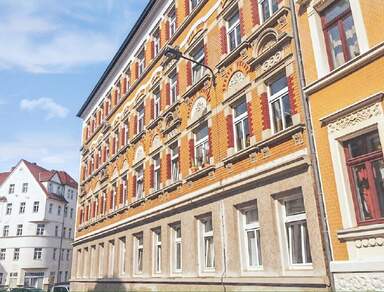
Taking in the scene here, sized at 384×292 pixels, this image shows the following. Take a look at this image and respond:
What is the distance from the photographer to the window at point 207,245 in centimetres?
1366

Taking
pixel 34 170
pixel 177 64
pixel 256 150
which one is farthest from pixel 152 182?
pixel 34 170

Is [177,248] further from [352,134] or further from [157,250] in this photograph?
[352,134]

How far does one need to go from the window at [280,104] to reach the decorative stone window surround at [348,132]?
182 centimetres

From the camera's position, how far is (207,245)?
46.0 ft

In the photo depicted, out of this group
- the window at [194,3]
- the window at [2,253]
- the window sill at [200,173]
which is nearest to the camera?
the window sill at [200,173]

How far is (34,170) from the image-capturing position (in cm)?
6003

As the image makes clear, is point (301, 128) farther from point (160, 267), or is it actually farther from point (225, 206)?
point (160, 267)

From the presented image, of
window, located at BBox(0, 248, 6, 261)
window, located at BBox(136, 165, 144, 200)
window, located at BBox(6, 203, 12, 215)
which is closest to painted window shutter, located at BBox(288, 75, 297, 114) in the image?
window, located at BBox(136, 165, 144, 200)

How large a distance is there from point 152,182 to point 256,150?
8.04 metres

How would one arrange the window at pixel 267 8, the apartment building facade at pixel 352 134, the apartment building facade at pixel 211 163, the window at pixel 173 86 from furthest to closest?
the window at pixel 173 86 < the window at pixel 267 8 < the apartment building facade at pixel 211 163 < the apartment building facade at pixel 352 134

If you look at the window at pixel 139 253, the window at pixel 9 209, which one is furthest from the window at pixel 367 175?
the window at pixel 9 209

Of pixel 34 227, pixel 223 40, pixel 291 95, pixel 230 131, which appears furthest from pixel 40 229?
pixel 291 95

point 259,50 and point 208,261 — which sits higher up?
point 259,50

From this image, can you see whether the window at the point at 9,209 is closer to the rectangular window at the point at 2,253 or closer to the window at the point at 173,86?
the rectangular window at the point at 2,253
